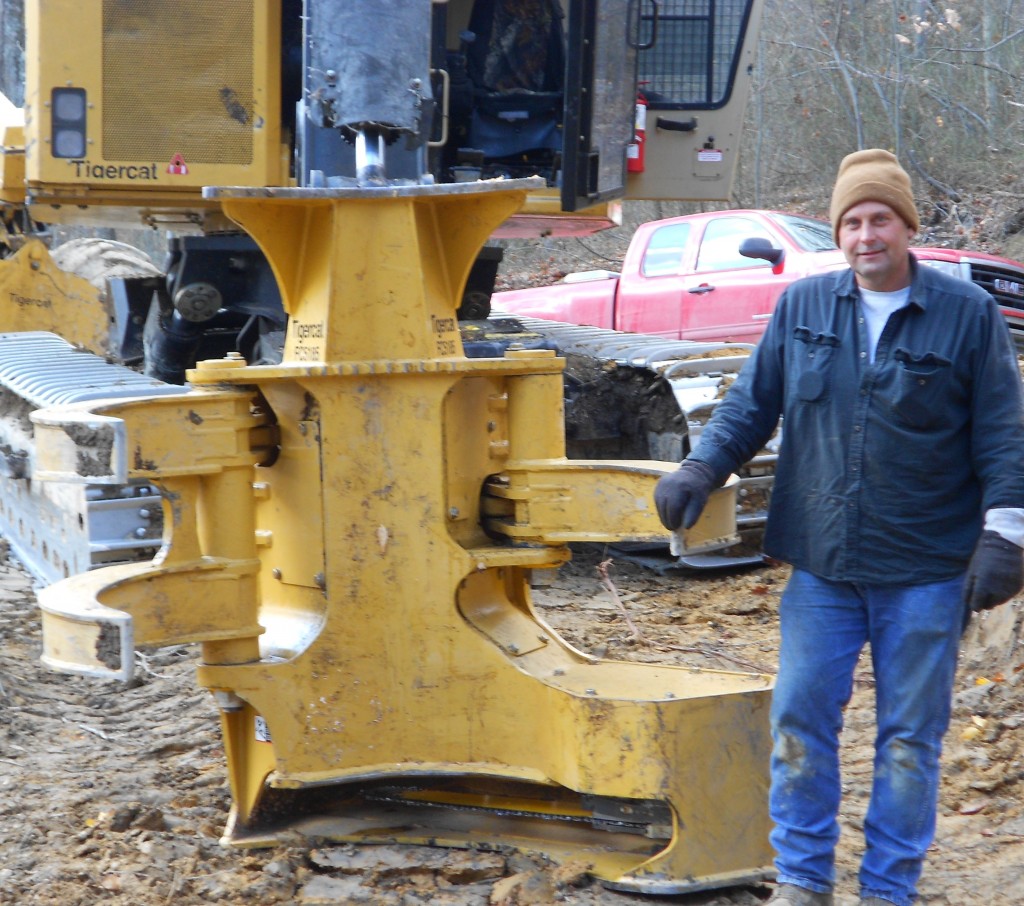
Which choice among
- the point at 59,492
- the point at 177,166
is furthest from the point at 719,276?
the point at 59,492

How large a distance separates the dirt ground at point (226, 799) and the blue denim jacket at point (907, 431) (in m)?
0.91

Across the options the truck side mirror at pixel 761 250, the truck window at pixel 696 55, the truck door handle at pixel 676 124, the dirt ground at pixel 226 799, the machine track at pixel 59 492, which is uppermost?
the truck window at pixel 696 55

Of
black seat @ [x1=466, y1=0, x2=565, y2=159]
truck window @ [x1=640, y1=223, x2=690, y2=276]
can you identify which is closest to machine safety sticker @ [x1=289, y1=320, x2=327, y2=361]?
black seat @ [x1=466, y1=0, x2=565, y2=159]

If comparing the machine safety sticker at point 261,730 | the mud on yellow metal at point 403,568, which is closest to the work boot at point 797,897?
the mud on yellow metal at point 403,568

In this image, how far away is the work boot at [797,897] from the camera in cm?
320

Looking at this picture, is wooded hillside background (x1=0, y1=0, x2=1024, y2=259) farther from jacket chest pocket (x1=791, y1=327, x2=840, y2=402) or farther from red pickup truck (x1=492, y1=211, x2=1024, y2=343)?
jacket chest pocket (x1=791, y1=327, x2=840, y2=402)

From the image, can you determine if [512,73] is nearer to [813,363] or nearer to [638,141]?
[638,141]

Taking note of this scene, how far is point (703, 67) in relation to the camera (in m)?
8.20

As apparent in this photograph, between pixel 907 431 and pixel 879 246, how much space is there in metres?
0.43

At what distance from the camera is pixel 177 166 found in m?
6.31

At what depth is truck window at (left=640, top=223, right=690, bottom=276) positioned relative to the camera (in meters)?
11.7

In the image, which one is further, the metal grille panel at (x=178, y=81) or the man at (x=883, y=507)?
the metal grille panel at (x=178, y=81)

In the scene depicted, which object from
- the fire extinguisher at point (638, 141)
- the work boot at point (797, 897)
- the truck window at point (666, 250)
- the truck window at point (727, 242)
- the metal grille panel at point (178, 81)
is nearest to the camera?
the work boot at point (797, 897)

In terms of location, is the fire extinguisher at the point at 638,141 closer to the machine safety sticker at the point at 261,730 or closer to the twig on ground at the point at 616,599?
the twig on ground at the point at 616,599
